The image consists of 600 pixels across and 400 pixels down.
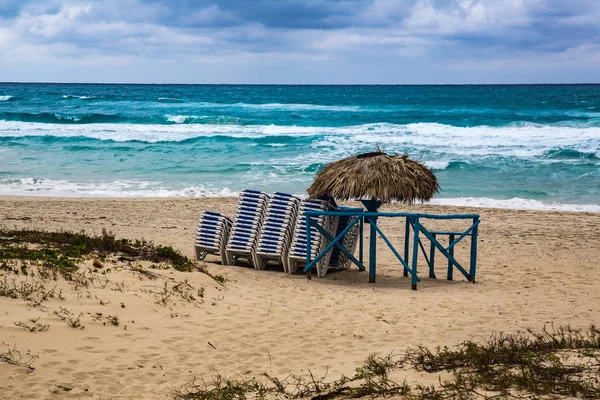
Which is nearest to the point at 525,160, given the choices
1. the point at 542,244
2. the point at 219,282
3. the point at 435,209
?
the point at 435,209

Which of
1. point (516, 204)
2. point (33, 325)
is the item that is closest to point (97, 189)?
point (516, 204)

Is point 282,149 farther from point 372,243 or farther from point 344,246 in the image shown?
point 372,243

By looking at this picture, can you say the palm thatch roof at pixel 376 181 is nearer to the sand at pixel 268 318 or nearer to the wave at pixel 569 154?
the sand at pixel 268 318

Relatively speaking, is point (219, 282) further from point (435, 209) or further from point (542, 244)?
point (435, 209)

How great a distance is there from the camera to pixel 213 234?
1107cm

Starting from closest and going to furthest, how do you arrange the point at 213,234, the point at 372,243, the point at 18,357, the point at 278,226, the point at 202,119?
the point at 18,357, the point at 372,243, the point at 278,226, the point at 213,234, the point at 202,119

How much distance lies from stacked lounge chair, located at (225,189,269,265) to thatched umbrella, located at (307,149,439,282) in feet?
2.85

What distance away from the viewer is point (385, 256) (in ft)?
42.6

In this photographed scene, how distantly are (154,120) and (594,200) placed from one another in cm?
3203

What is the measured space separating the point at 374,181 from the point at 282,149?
2134 centimetres

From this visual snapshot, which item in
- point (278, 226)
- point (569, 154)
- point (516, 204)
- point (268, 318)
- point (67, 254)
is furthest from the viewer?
point (569, 154)

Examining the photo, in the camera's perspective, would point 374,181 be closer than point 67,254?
No

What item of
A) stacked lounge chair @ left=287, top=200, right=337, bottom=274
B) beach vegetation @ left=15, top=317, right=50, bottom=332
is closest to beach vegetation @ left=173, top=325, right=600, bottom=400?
beach vegetation @ left=15, top=317, right=50, bottom=332

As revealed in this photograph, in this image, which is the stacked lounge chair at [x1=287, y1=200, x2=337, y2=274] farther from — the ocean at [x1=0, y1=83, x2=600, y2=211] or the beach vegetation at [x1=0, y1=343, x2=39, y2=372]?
the ocean at [x1=0, y1=83, x2=600, y2=211]
